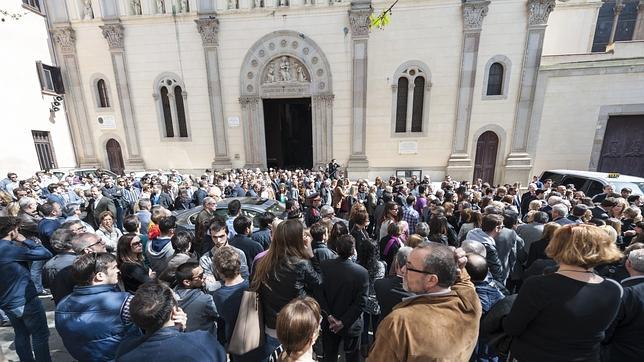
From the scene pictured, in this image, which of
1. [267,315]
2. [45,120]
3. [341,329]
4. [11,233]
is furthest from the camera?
[45,120]

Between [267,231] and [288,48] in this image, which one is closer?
[267,231]

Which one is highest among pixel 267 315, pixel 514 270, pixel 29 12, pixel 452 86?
pixel 29 12

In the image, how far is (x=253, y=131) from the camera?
1440cm

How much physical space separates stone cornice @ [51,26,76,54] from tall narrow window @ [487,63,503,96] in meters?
20.7

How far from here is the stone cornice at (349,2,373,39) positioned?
12391 millimetres

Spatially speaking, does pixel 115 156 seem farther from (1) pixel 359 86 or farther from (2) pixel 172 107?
(1) pixel 359 86

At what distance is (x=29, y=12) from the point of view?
13117mm

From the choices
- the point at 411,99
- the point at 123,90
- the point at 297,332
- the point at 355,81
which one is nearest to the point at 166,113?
the point at 123,90

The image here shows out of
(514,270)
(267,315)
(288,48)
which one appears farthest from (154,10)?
(514,270)

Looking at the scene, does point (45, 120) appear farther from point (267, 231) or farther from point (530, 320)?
point (530, 320)

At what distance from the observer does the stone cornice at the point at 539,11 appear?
1143cm

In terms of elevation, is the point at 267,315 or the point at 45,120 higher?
the point at 45,120

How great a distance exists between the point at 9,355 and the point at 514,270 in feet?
22.7

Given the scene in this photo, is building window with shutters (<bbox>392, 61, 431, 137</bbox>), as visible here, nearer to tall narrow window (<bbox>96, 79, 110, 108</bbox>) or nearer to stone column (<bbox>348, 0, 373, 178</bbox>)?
stone column (<bbox>348, 0, 373, 178</bbox>)
